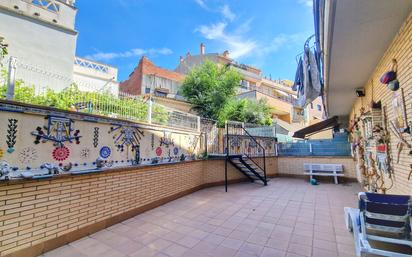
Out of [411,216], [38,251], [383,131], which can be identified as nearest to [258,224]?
[411,216]

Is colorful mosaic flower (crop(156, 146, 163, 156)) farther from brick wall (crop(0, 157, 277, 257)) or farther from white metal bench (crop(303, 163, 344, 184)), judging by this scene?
white metal bench (crop(303, 163, 344, 184))

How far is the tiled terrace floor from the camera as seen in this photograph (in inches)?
114

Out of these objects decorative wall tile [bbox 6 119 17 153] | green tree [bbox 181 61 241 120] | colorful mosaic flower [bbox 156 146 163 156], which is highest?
green tree [bbox 181 61 241 120]

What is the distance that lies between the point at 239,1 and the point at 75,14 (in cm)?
845

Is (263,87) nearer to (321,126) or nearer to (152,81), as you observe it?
(152,81)

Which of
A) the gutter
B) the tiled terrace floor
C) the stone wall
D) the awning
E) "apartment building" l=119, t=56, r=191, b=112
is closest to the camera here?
the gutter

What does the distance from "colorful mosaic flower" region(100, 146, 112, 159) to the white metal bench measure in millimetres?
A: 8271

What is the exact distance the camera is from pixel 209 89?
508 inches

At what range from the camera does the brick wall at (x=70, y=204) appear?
2494mm

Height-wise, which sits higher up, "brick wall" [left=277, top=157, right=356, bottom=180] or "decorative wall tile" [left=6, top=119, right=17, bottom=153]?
"decorative wall tile" [left=6, top=119, right=17, bottom=153]

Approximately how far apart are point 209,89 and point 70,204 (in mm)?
10833

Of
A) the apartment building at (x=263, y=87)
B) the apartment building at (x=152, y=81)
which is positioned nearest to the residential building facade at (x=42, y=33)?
the apartment building at (x=152, y=81)

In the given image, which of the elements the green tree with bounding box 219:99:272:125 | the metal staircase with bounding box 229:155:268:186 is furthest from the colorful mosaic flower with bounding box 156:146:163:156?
the green tree with bounding box 219:99:272:125

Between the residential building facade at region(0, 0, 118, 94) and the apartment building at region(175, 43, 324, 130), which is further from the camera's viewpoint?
the apartment building at region(175, 43, 324, 130)
